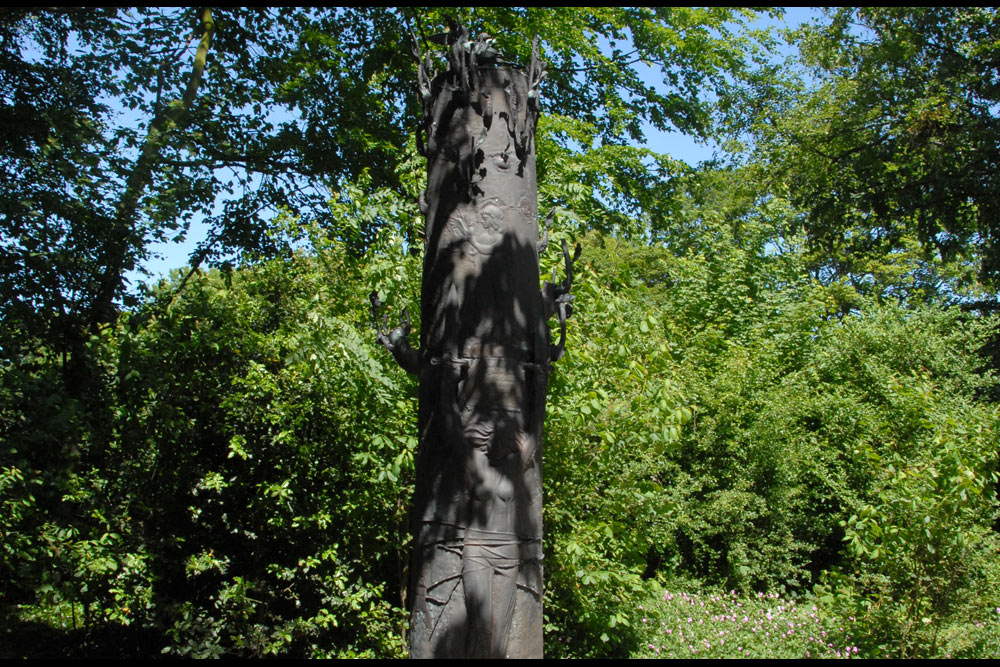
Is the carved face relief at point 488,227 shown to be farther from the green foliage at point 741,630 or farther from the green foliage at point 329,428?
the green foliage at point 741,630

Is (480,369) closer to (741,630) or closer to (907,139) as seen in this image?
(741,630)

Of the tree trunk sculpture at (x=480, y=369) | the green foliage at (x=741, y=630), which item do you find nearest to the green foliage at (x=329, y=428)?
the green foliage at (x=741, y=630)

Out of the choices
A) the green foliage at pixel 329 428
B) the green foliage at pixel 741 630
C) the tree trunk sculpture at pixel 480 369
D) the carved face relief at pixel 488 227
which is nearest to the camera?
the tree trunk sculpture at pixel 480 369

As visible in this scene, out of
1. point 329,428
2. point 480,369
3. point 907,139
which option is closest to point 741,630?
point 329,428

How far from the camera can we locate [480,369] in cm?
257

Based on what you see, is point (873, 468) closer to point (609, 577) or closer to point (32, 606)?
point (609, 577)

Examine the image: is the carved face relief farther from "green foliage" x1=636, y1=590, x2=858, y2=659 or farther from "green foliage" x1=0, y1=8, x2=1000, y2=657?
"green foliage" x1=636, y1=590, x2=858, y2=659

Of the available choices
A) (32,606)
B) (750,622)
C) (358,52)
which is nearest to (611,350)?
(750,622)

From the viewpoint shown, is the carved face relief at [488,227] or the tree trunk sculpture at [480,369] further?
the carved face relief at [488,227]

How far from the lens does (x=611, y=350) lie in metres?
6.09

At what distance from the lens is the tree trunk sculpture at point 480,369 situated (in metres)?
2.44

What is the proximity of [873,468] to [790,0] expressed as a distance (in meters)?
5.75

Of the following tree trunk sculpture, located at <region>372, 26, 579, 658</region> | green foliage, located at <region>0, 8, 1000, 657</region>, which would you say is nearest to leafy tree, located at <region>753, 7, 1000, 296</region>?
green foliage, located at <region>0, 8, 1000, 657</region>

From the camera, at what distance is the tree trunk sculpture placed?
2.44 m
